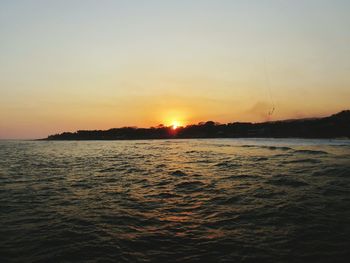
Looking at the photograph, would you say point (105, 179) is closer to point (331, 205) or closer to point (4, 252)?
point (4, 252)

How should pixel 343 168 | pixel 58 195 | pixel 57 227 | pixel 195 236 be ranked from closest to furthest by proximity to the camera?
pixel 195 236 < pixel 57 227 < pixel 58 195 < pixel 343 168

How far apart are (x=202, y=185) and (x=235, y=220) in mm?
8621

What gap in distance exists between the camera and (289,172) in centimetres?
2548

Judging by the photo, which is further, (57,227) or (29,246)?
(57,227)

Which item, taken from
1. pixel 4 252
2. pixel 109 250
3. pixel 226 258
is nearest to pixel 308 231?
pixel 226 258

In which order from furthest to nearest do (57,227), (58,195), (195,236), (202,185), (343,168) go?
(343,168) < (202,185) < (58,195) < (57,227) < (195,236)

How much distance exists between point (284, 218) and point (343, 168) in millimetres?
16892

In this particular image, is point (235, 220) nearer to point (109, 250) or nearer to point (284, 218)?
point (284, 218)

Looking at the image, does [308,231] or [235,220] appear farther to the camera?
[235,220]

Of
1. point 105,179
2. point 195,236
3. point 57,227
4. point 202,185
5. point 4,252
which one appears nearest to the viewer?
point 4,252

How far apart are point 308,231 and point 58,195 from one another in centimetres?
1402

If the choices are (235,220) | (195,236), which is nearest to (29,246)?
(195,236)

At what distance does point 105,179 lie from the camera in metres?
24.4

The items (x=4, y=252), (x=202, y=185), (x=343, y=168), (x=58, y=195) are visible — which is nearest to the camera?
(x=4, y=252)
